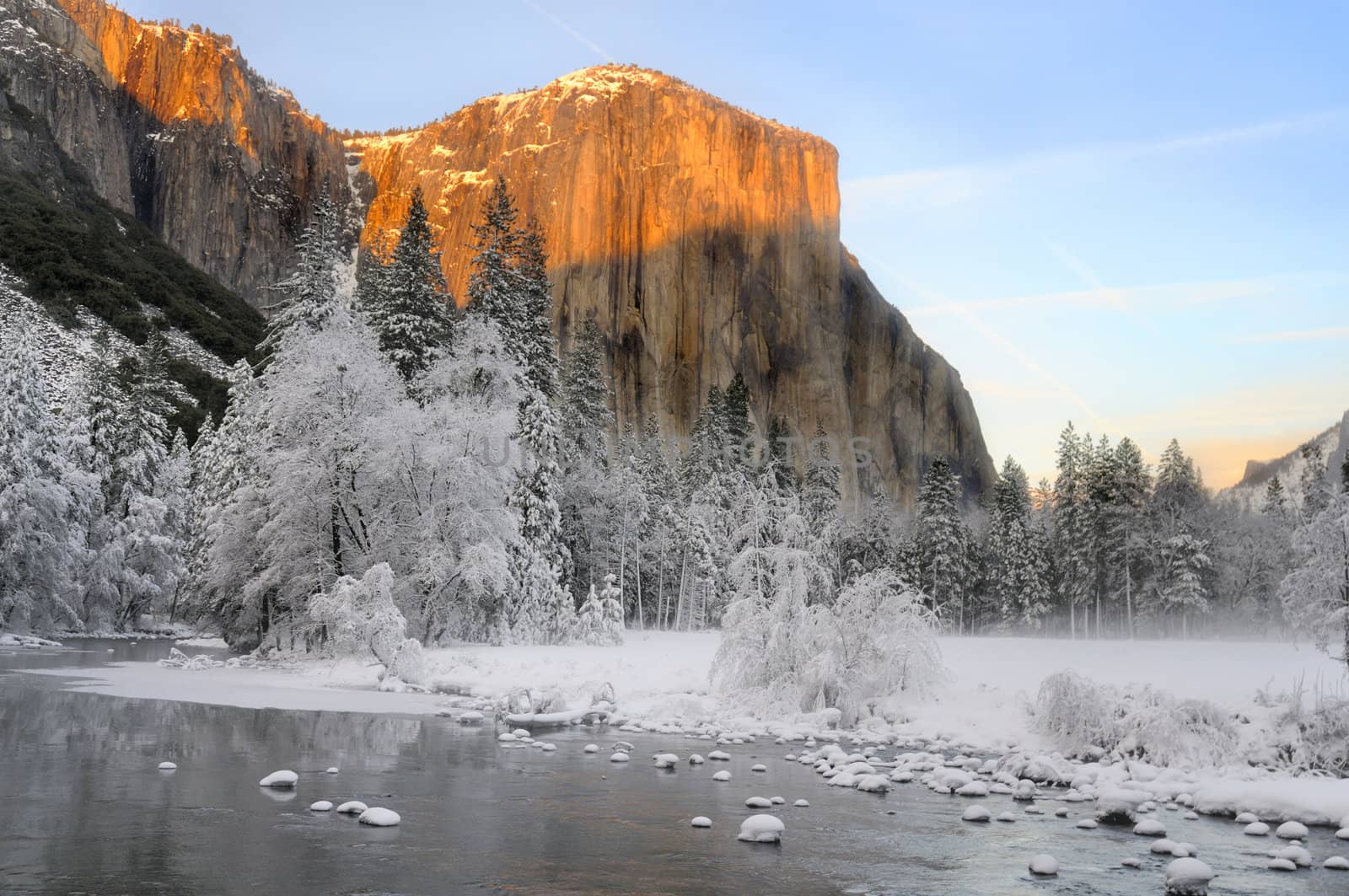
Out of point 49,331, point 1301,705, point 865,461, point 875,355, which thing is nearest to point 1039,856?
point 1301,705

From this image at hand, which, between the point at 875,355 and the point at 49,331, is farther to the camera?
the point at 875,355

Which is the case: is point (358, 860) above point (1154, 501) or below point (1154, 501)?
below

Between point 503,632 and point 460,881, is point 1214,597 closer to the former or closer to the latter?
point 503,632

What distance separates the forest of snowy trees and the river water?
658 centimetres

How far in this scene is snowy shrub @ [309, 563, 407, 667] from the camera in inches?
908

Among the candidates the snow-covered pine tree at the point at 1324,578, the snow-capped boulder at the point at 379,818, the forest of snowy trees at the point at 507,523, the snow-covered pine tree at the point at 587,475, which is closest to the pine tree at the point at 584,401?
the snow-covered pine tree at the point at 587,475

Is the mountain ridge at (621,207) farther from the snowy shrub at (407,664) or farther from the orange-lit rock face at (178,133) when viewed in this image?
the snowy shrub at (407,664)

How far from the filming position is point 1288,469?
87.6 m

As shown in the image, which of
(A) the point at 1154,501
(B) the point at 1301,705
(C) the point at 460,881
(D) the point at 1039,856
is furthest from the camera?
(A) the point at 1154,501

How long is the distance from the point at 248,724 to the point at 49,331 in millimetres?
76210

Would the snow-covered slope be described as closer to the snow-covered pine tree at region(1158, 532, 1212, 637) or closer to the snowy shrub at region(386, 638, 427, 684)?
the snow-covered pine tree at region(1158, 532, 1212, 637)

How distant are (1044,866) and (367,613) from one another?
726 inches

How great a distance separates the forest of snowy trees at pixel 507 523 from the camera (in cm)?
1977

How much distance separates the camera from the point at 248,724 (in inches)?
611
